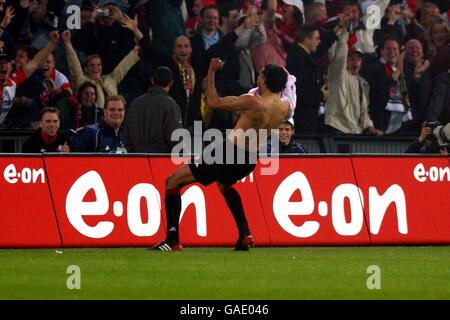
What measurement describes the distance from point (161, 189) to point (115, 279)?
4.79 m

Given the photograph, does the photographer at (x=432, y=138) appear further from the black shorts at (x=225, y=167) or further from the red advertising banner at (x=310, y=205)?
the black shorts at (x=225, y=167)

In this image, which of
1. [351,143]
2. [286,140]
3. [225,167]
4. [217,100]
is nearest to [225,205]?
[225,167]

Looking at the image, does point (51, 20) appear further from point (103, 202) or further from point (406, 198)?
point (406, 198)

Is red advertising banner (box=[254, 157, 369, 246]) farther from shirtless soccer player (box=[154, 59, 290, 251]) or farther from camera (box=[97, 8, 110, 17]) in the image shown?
camera (box=[97, 8, 110, 17])

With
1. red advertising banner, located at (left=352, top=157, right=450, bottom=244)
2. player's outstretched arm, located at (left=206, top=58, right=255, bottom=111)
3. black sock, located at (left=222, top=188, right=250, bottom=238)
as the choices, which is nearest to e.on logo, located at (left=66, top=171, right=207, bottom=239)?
black sock, located at (left=222, top=188, right=250, bottom=238)

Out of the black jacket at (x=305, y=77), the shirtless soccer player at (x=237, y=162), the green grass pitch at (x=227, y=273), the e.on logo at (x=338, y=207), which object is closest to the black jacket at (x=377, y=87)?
the black jacket at (x=305, y=77)

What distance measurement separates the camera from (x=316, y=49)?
834 inches

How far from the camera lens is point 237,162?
16.0 m

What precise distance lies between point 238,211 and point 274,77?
1.71 m

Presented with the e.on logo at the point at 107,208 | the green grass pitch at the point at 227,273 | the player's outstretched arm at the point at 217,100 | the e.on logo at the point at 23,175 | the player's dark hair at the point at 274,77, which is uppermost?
the player's dark hair at the point at 274,77

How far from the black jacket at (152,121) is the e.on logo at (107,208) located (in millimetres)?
1097

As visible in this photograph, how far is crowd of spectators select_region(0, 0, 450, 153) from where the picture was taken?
60.3 ft

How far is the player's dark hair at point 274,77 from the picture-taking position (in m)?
16.1
